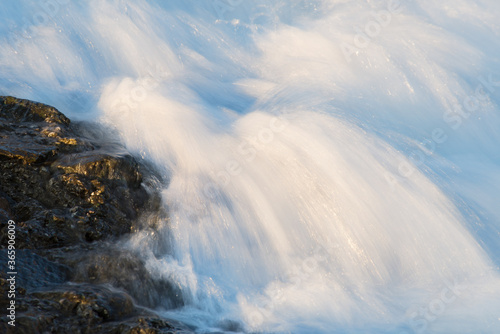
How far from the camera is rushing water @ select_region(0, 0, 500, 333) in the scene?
5266mm

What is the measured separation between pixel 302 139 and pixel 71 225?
3.12 meters

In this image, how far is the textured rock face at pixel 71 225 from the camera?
3763 millimetres

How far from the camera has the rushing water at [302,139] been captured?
5.27 m

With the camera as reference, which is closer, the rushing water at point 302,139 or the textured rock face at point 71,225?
the textured rock face at point 71,225

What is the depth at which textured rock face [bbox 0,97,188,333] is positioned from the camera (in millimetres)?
3763

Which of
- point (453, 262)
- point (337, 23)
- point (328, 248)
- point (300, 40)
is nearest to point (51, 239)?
point (328, 248)

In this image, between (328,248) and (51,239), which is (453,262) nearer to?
(328,248)

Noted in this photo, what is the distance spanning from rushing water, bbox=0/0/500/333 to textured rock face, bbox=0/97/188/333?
313 mm

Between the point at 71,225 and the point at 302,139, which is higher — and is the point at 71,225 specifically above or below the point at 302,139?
below

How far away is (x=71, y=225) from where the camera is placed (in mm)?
4789

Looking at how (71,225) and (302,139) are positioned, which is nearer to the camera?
(71,225)

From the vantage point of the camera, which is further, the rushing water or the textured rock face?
the rushing water

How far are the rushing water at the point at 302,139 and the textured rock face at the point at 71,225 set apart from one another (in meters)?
0.31

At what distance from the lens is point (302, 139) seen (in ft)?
21.6
